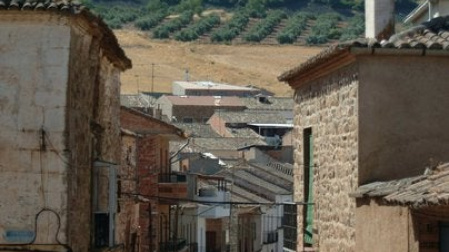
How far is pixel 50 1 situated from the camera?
1928 centimetres

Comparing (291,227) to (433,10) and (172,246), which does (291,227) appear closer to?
(433,10)

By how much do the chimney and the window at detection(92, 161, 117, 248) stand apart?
5.11m

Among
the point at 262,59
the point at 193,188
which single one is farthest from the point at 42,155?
the point at 262,59

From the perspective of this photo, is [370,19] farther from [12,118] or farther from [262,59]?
[262,59]

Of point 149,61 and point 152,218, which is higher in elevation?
point 149,61

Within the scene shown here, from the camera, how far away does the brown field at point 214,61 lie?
166625mm

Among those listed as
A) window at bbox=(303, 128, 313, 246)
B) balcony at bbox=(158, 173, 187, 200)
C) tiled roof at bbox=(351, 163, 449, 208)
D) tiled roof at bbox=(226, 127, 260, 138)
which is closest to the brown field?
tiled roof at bbox=(226, 127, 260, 138)

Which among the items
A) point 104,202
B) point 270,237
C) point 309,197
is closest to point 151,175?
point 309,197

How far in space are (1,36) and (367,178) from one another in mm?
6053

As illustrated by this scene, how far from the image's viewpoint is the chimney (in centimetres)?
2317

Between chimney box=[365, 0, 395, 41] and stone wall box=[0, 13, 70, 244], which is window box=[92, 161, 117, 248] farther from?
chimney box=[365, 0, 395, 41]

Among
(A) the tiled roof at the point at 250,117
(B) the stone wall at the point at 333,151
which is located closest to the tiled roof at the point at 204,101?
(A) the tiled roof at the point at 250,117

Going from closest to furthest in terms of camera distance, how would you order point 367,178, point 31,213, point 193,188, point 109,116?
point 31,213 → point 367,178 → point 109,116 → point 193,188

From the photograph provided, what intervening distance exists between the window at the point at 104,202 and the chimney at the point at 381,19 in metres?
5.11
